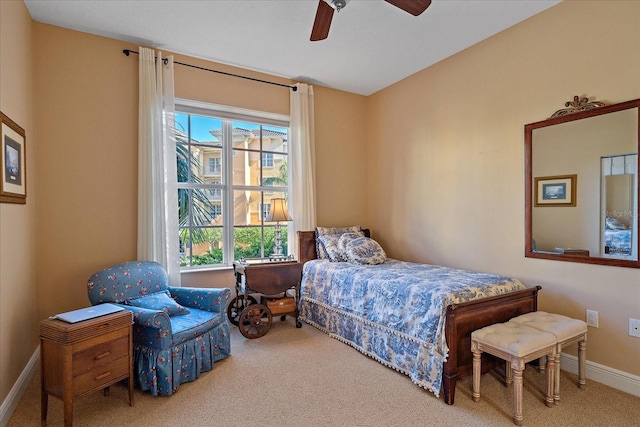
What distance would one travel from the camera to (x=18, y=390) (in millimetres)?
2215

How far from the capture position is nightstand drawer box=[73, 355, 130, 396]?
193 cm

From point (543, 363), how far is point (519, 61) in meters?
2.50

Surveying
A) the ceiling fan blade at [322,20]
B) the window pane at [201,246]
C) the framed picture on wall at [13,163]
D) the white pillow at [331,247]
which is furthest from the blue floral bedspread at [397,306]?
the framed picture on wall at [13,163]

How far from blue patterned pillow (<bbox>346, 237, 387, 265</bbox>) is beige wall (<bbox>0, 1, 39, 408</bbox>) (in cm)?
274

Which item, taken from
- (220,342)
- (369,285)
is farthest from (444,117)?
(220,342)

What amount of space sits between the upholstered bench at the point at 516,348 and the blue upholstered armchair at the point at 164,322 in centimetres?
193

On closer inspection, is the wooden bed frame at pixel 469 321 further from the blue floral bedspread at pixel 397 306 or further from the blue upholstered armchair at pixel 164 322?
the blue upholstered armchair at pixel 164 322

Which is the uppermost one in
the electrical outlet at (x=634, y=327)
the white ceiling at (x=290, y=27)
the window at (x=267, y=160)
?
the white ceiling at (x=290, y=27)

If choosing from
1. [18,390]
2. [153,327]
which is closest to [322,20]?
[153,327]

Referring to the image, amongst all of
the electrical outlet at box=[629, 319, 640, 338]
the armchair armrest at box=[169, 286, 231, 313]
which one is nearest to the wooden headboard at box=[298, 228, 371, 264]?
the armchair armrest at box=[169, 286, 231, 313]

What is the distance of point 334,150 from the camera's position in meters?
4.51

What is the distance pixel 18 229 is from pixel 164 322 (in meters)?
1.22

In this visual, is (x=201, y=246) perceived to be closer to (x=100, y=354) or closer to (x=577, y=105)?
(x=100, y=354)

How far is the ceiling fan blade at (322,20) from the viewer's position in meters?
2.21
